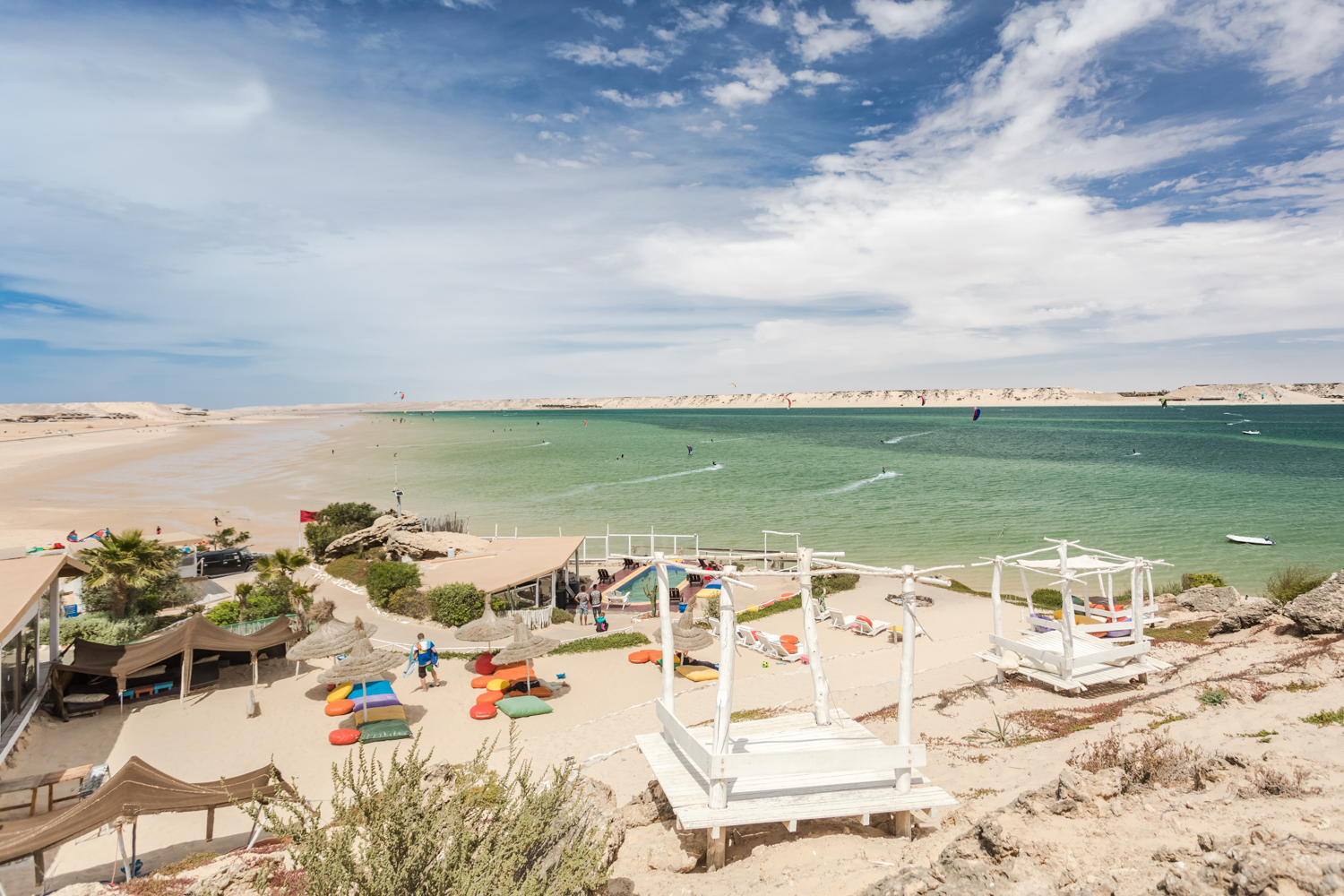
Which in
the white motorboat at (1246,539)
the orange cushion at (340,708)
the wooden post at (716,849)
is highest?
the wooden post at (716,849)

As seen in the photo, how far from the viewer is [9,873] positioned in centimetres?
781

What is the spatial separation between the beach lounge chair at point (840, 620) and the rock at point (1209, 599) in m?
10.9

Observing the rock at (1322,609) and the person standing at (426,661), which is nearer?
the rock at (1322,609)

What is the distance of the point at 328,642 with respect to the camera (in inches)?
614

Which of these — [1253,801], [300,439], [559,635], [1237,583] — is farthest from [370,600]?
[300,439]

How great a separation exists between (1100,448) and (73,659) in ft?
361

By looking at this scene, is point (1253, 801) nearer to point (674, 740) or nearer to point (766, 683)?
point (674, 740)

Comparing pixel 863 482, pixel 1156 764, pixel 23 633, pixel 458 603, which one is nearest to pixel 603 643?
pixel 458 603

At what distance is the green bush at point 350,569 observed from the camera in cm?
2467

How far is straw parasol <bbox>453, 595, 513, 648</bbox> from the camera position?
1664 centimetres

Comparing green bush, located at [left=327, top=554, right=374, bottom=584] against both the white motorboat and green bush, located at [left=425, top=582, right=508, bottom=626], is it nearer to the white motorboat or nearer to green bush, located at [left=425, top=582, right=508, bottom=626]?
green bush, located at [left=425, top=582, right=508, bottom=626]

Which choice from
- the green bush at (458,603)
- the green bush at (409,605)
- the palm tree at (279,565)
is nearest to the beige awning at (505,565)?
the green bush at (458,603)

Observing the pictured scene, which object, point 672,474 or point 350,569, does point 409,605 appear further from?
point 672,474

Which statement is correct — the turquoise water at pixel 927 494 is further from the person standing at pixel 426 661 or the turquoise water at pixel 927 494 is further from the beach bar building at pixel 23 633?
the beach bar building at pixel 23 633
